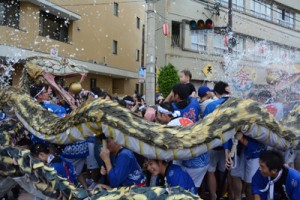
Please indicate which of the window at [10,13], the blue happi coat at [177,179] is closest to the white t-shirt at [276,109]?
the blue happi coat at [177,179]

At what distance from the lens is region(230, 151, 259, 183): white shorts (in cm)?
397

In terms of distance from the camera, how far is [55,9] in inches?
632

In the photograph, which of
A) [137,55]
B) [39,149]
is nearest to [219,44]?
[137,55]

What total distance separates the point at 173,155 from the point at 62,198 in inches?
34.4

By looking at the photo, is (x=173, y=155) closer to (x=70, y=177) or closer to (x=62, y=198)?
(x=62, y=198)

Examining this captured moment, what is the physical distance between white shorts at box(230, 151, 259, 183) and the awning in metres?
12.4

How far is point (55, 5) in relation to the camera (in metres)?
15.9

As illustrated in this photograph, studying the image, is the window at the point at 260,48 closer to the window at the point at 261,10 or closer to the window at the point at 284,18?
the window at the point at 261,10

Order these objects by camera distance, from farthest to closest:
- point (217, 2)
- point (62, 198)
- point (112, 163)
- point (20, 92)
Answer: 1. point (217, 2)
2. point (20, 92)
3. point (112, 163)
4. point (62, 198)

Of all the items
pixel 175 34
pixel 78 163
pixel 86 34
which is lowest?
pixel 78 163

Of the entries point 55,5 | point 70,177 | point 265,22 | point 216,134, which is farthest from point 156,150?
point 265,22

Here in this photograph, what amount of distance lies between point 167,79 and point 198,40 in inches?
175

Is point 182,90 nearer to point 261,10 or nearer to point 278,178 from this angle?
point 278,178

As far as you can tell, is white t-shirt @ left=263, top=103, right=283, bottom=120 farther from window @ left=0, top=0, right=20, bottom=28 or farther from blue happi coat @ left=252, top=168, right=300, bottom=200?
window @ left=0, top=0, right=20, bottom=28
